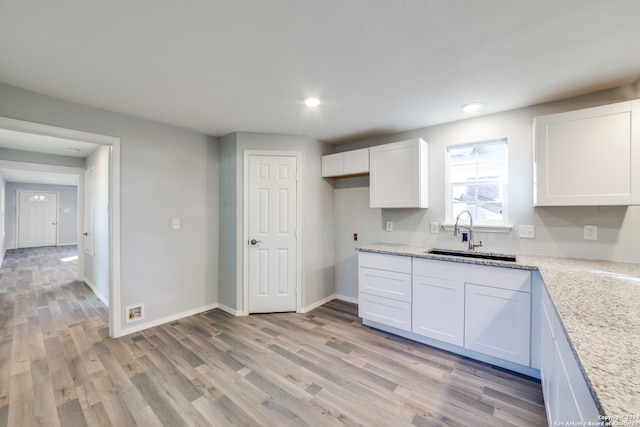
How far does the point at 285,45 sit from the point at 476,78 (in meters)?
1.45

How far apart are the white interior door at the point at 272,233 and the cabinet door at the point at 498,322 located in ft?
6.62

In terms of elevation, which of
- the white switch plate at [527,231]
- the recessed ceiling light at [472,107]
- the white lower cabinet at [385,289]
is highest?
the recessed ceiling light at [472,107]

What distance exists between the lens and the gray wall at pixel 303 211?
3.36 m

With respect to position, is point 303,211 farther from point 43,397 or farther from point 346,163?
point 43,397

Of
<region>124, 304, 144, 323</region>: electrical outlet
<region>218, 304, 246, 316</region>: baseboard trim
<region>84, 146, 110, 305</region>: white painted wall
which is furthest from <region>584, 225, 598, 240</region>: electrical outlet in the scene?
<region>84, 146, 110, 305</region>: white painted wall

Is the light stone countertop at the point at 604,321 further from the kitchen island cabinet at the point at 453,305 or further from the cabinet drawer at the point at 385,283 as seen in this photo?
the cabinet drawer at the point at 385,283

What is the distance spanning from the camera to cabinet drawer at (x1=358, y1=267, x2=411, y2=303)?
2.67 meters

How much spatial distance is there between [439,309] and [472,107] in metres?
1.94

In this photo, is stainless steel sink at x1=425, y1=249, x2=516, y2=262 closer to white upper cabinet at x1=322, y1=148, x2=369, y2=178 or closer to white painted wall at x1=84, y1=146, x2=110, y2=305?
white upper cabinet at x1=322, y1=148, x2=369, y2=178

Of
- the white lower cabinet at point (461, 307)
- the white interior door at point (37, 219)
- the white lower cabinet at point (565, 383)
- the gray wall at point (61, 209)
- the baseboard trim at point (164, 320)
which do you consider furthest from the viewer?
the white interior door at point (37, 219)

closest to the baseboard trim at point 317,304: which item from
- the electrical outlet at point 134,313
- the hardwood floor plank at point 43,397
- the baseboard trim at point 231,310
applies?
the baseboard trim at point 231,310

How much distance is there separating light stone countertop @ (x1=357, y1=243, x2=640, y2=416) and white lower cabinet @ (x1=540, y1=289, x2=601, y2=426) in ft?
0.20

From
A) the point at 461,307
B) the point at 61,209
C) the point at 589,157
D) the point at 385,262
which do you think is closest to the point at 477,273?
the point at 461,307

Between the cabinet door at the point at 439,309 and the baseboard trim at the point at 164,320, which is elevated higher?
the cabinet door at the point at 439,309
